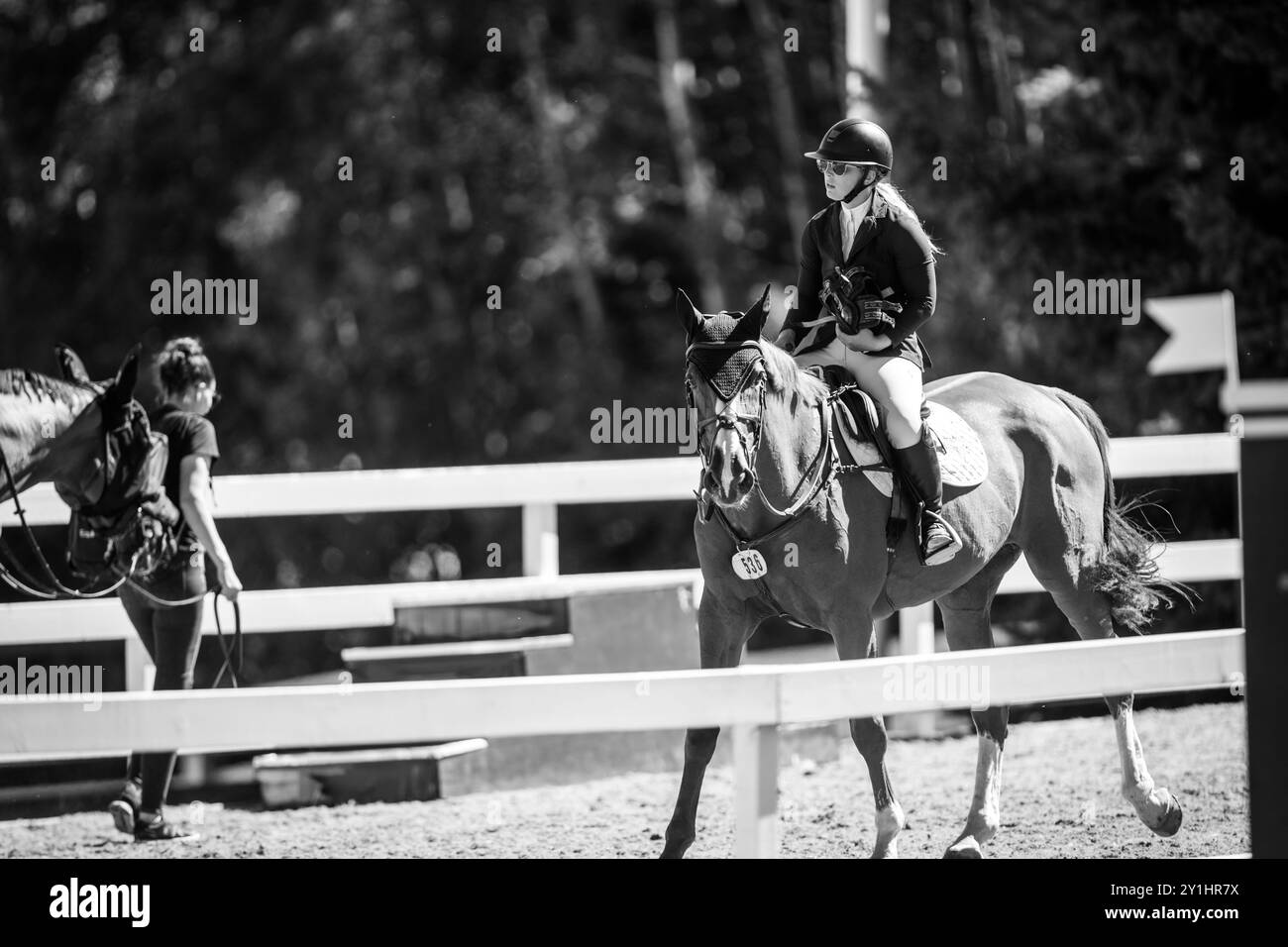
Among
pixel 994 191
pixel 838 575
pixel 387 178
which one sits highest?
pixel 387 178

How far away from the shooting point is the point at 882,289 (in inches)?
207

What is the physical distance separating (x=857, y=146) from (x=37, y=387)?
330 cm

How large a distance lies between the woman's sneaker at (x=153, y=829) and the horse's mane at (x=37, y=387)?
69.7 inches

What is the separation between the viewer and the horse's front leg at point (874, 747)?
484cm

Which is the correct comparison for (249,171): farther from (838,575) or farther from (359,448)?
(838,575)

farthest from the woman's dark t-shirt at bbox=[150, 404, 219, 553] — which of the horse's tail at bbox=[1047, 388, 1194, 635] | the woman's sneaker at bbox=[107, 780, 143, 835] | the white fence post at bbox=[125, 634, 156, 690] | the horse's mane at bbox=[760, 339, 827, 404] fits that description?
the horse's tail at bbox=[1047, 388, 1194, 635]

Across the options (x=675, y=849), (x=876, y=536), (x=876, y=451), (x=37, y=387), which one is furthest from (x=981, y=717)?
(x=37, y=387)

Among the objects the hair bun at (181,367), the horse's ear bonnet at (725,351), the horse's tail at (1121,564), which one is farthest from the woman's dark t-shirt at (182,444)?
the horse's tail at (1121,564)

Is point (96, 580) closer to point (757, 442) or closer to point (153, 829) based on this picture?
point (153, 829)

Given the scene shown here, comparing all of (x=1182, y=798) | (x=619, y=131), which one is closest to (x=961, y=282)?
(x=619, y=131)
